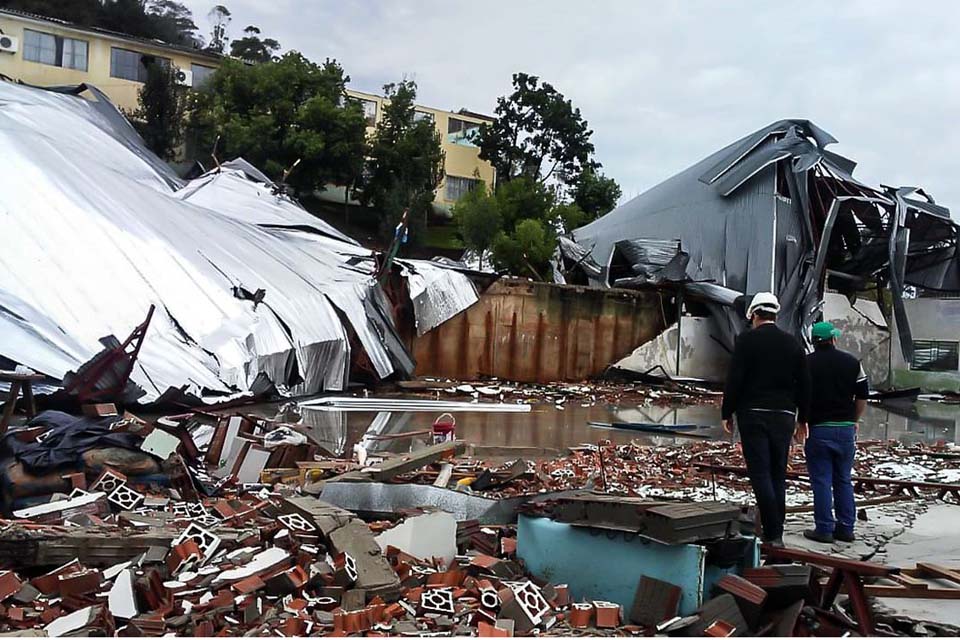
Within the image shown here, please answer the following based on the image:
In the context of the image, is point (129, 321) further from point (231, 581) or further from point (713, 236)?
point (713, 236)

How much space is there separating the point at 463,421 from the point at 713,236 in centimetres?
1285

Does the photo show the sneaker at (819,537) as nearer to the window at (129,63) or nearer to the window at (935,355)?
the window at (935,355)

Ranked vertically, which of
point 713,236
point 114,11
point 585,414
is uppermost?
point 114,11

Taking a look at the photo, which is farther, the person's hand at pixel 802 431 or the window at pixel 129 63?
the window at pixel 129 63

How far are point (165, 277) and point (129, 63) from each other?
2705cm

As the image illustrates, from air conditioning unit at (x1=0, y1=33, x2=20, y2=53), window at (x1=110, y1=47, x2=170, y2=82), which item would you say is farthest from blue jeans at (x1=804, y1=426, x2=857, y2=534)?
air conditioning unit at (x1=0, y1=33, x2=20, y2=53)

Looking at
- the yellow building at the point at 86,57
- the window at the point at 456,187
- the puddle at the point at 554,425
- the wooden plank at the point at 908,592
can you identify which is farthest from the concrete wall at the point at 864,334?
the window at the point at 456,187

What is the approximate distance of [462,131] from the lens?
44156mm

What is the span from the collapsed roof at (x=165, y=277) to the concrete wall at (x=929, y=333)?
39.3 feet

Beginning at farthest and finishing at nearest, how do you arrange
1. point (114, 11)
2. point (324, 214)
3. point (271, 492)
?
point (114, 11), point (324, 214), point (271, 492)

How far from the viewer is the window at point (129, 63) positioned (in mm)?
34938

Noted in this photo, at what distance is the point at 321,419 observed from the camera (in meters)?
11.1

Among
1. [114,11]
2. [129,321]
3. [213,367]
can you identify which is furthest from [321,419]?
[114,11]

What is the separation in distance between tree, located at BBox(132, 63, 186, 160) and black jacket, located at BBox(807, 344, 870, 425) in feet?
104
